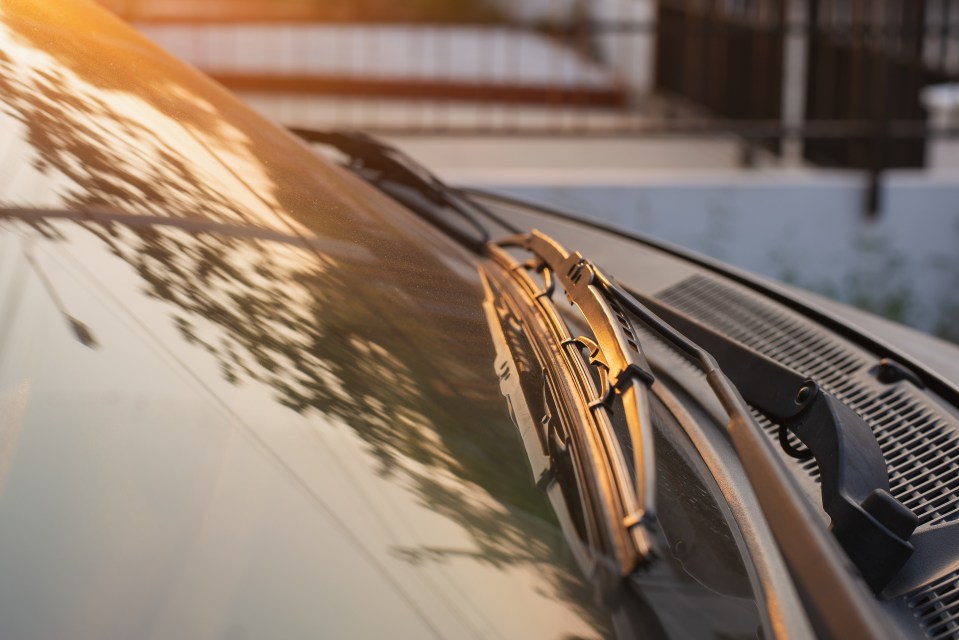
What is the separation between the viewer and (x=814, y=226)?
6055 mm

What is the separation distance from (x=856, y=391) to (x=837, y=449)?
46cm

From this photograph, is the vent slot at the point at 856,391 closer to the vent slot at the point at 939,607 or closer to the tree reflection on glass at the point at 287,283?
the vent slot at the point at 939,607

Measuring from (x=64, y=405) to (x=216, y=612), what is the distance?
0.24 meters

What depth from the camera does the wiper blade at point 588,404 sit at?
1.03 metres

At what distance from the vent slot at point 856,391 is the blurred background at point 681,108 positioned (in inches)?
112

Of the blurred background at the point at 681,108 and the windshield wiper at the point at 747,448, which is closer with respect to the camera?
the windshield wiper at the point at 747,448

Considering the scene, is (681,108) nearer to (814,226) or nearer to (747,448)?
(814,226)

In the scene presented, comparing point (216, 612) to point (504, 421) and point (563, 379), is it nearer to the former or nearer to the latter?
point (504, 421)

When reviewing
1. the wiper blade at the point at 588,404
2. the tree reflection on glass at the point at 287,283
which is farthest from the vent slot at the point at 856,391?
the tree reflection on glass at the point at 287,283

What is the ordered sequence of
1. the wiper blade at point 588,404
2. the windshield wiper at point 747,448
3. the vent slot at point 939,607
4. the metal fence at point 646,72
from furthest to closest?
the metal fence at point 646,72 < the vent slot at point 939,607 < the wiper blade at point 588,404 < the windshield wiper at point 747,448

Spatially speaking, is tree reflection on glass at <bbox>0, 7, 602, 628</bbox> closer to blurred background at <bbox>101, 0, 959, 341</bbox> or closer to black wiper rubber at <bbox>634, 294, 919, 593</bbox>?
black wiper rubber at <bbox>634, 294, 919, 593</bbox>

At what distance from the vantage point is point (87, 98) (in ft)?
4.34

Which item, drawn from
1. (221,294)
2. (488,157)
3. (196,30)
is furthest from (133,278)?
(196,30)

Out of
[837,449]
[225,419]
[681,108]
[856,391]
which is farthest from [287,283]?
[681,108]
